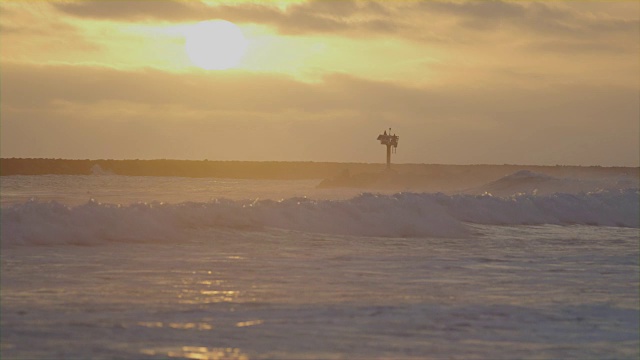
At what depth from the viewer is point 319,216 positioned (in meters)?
24.2

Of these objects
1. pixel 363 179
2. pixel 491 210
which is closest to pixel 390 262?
pixel 491 210

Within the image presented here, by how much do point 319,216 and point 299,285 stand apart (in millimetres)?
11164

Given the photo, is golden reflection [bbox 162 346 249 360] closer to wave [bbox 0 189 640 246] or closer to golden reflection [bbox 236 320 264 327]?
golden reflection [bbox 236 320 264 327]

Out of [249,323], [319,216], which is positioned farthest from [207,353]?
[319,216]

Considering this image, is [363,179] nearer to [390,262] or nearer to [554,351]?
[390,262]

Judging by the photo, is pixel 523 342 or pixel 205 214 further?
pixel 205 214

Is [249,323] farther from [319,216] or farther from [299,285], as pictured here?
[319,216]

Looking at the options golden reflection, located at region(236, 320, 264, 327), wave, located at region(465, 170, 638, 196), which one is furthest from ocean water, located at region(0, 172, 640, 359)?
wave, located at region(465, 170, 638, 196)

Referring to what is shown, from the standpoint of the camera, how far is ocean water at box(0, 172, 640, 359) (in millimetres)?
9391

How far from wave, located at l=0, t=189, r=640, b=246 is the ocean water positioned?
2.2 inches

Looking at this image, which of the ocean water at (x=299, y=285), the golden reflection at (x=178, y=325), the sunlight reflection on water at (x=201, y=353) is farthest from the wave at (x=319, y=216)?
the sunlight reflection on water at (x=201, y=353)

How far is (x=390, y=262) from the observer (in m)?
16.4

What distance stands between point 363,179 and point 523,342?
58.5 meters

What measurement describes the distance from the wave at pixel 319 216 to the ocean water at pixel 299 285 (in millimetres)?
55
